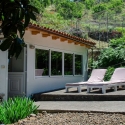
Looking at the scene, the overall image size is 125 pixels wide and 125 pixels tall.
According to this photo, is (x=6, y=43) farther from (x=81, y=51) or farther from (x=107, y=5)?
(x=107, y=5)

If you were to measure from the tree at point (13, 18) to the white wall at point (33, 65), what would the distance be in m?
8.52

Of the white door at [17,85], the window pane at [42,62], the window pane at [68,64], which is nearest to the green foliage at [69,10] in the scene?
the window pane at [68,64]

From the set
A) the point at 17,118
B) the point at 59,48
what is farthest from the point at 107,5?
the point at 17,118

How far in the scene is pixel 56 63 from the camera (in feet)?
42.9

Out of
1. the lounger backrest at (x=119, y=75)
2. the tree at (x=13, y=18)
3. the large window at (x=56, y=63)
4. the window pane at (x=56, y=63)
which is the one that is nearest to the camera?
the tree at (x=13, y=18)

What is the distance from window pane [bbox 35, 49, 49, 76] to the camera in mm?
11625

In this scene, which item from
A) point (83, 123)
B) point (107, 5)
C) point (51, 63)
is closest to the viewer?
point (83, 123)

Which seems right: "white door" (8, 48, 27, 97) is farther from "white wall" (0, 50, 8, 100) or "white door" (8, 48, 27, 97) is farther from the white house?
"white wall" (0, 50, 8, 100)

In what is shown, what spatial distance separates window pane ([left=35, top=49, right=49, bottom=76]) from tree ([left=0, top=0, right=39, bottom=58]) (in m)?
9.44

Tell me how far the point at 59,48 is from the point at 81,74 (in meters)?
3.15

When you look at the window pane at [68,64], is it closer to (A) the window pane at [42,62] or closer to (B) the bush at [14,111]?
(A) the window pane at [42,62]

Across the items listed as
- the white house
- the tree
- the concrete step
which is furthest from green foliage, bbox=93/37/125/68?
the tree

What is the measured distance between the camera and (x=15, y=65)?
1115cm

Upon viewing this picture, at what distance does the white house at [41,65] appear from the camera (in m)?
10.6
